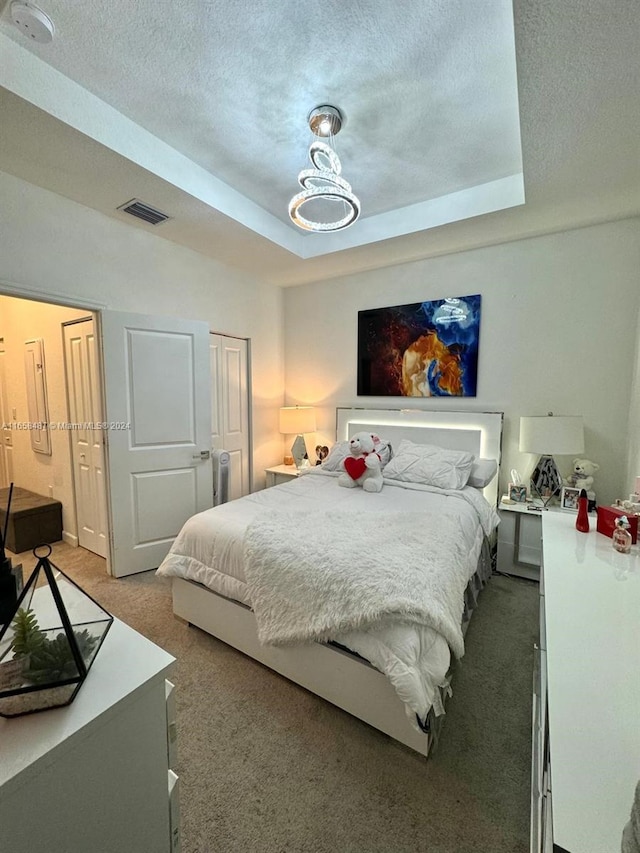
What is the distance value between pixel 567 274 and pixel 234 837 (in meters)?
3.66

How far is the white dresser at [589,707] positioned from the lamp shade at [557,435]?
1.30 meters

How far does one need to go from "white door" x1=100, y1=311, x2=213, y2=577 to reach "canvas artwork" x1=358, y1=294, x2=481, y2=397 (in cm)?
160

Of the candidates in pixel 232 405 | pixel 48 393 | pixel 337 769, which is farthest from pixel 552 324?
pixel 48 393

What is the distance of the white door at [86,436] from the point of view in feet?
9.54

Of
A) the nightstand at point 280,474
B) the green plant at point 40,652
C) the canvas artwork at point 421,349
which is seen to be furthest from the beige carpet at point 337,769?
the canvas artwork at point 421,349

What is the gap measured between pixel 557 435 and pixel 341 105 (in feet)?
7.94

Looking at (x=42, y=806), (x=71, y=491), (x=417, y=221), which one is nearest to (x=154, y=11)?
(x=417, y=221)

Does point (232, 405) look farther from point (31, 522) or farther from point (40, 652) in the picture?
point (40, 652)

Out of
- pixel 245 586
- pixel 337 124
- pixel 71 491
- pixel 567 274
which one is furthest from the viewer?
pixel 71 491

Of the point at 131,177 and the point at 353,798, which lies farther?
the point at 131,177

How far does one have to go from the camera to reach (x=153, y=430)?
9.61 ft

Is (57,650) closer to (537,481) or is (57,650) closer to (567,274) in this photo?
(537,481)

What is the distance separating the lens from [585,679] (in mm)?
858

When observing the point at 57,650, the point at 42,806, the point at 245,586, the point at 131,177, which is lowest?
the point at 245,586
